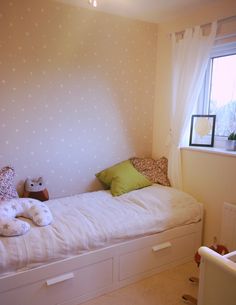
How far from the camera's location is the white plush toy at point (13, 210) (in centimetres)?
172

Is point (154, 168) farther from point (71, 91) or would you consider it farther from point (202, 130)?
point (71, 91)

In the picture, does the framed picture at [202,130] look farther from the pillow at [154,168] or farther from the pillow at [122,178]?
the pillow at [122,178]

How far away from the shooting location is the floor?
1861 millimetres

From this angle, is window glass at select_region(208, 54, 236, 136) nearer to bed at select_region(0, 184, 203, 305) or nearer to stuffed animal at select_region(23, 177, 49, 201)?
bed at select_region(0, 184, 203, 305)

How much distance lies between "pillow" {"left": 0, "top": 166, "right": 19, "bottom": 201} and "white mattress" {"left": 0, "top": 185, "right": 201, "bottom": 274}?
1.13 ft

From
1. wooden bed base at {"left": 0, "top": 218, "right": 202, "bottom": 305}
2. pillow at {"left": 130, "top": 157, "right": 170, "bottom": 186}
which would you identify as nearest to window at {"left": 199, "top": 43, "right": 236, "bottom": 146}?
pillow at {"left": 130, "top": 157, "right": 170, "bottom": 186}

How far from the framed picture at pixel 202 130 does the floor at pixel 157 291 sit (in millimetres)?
1238

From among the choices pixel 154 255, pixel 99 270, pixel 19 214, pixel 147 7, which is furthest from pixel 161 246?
pixel 147 7

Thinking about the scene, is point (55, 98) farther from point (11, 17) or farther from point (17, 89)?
point (11, 17)

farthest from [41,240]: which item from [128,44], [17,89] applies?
[128,44]

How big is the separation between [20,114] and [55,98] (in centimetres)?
36

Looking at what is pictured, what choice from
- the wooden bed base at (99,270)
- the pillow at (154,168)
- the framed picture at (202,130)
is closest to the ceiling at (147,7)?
the framed picture at (202,130)

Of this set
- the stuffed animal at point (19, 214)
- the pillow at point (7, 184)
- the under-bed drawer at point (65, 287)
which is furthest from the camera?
the pillow at point (7, 184)

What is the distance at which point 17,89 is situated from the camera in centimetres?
227
